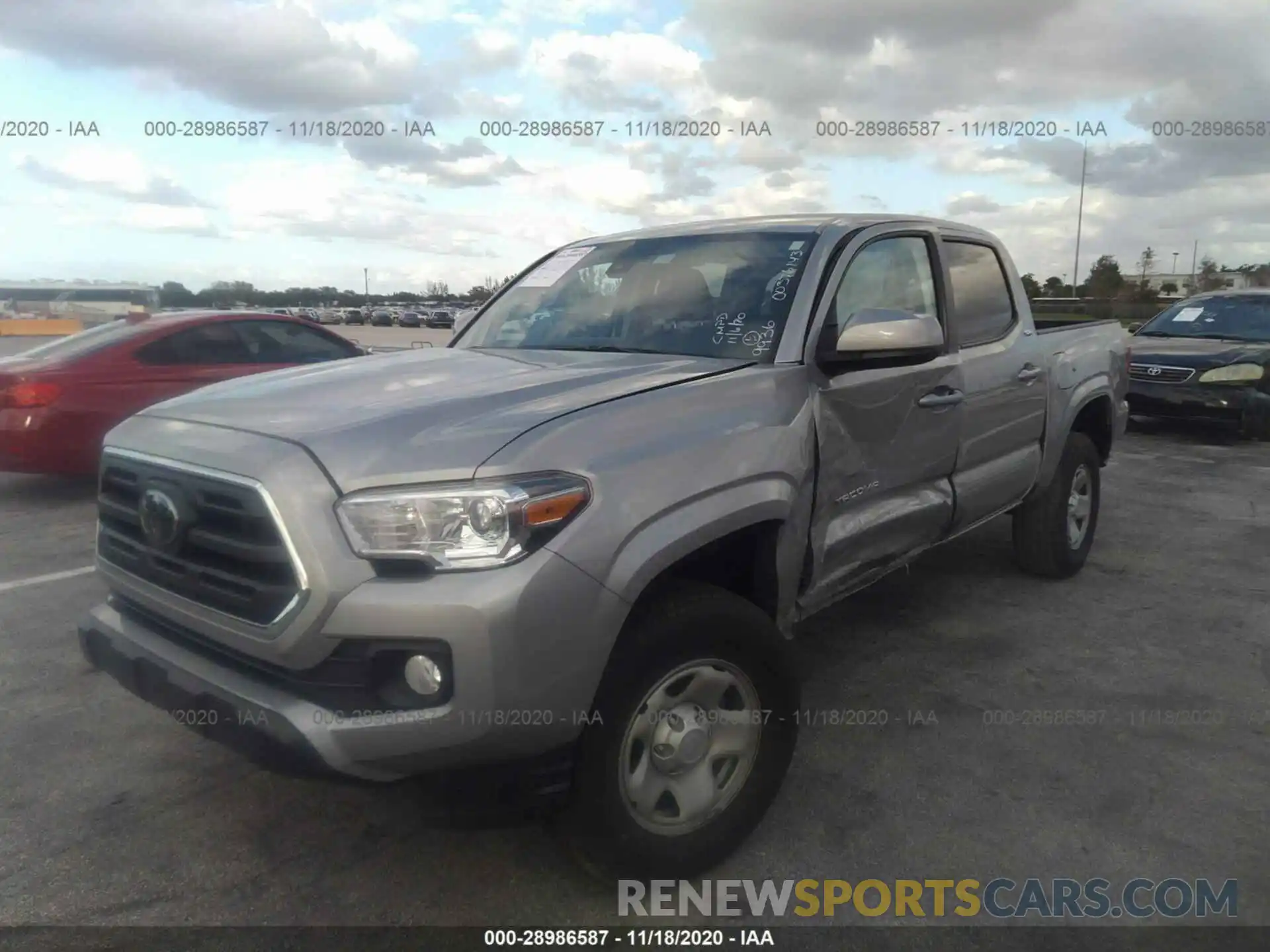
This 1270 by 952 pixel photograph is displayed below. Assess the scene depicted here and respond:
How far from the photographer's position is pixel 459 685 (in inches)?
82.7

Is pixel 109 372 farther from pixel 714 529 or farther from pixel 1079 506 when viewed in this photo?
pixel 1079 506

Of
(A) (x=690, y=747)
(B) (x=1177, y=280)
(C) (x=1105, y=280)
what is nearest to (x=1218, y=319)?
(A) (x=690, y=747)

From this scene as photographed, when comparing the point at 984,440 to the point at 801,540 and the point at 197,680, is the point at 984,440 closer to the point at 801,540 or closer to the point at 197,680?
the point at 801,540

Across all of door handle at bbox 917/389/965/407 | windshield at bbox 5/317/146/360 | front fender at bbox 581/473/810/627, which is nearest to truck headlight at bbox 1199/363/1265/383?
door handle at bbox 917/389/965/407

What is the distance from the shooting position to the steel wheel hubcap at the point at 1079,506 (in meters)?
5.23

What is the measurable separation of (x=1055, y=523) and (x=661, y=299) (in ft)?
9.10

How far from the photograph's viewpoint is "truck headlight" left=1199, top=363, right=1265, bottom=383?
9.68 metres

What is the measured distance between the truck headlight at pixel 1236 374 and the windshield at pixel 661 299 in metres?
8.11

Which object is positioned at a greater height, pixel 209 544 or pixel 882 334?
pixel 882 334

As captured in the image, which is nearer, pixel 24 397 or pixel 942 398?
pixel 942 398

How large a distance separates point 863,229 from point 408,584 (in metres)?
2.33

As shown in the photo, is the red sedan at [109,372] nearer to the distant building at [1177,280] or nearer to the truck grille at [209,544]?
the truck grille at [209,544]

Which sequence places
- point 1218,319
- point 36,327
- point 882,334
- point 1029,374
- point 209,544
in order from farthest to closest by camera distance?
point 36,327
point 1218,319
point 1029,374
point 882,334
point 209,544

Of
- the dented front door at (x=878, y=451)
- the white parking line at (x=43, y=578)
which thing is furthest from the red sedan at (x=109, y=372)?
the dented front door at (x=878, y=451)
